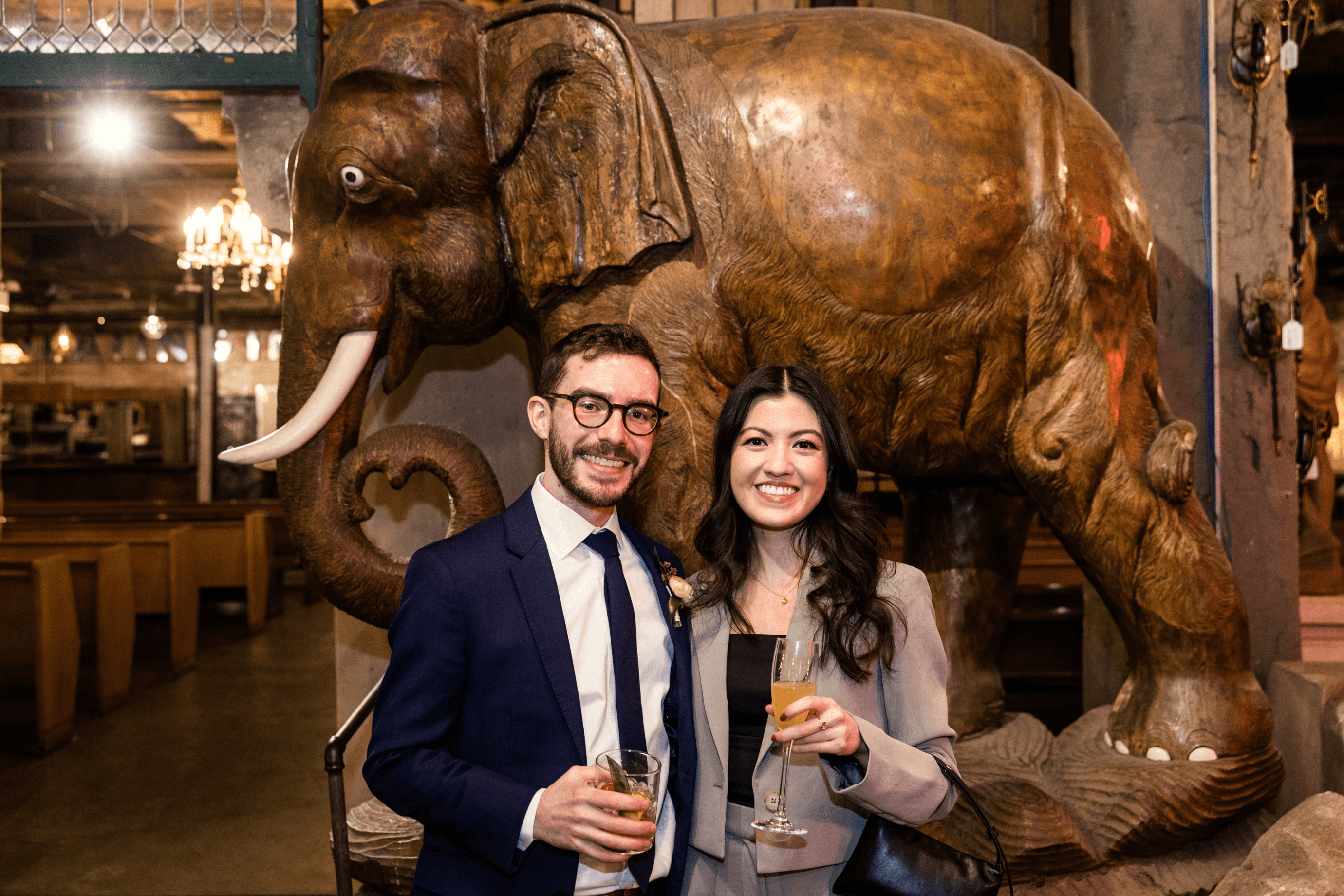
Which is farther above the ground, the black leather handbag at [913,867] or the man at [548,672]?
the man at [548,672]

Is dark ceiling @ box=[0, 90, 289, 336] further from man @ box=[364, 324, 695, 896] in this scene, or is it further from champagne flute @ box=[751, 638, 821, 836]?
champagne flute @ box=[751, 638, 821, 836]

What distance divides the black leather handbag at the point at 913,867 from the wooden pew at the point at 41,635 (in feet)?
16.7

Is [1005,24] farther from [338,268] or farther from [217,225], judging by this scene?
[217,225]

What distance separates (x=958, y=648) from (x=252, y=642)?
24.5ft

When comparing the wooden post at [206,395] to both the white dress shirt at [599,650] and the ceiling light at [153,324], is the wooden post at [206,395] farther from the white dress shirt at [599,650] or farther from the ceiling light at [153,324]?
the white dress shirt at [599,650]

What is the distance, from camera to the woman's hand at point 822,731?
53.7 inches

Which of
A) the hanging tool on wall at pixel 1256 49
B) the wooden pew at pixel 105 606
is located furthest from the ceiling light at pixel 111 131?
the hanging tool on wall at pixel 1256 49

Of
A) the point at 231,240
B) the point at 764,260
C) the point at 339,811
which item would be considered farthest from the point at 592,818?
the point at 231,240

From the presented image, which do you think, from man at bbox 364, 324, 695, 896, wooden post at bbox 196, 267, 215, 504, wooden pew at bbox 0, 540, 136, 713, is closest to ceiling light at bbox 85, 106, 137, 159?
wooden pew at bbox 0, 540, 136, 713

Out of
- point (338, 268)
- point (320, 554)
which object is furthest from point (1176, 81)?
point (320, 554)

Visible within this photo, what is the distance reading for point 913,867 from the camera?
4.81ft

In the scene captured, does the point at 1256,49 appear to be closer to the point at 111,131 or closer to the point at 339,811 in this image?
the point at 339,811

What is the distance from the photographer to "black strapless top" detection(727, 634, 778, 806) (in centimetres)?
160

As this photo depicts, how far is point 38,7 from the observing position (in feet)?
10.1
